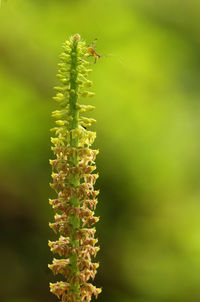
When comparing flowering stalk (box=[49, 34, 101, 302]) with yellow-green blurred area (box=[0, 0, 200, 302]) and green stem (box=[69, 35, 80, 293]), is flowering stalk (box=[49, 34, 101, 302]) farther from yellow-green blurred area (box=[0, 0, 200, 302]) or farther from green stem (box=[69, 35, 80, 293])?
yellow-green blurred area (box=[0, 0, 200, 302])

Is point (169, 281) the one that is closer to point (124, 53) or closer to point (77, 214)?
point (124, 53)

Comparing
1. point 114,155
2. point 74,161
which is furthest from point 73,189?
point 114,155

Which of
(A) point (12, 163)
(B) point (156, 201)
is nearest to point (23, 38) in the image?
(A) point (12, 163)

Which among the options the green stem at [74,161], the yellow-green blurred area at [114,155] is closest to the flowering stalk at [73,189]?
the green stem at [74,161]

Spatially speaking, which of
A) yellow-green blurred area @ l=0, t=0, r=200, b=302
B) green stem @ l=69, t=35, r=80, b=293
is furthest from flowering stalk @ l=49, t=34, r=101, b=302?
yellow-green blurred area @ l=0, t=0, r=200, b=302

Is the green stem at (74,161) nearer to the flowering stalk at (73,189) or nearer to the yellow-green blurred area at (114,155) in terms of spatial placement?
the flowering stalk at (73,189)

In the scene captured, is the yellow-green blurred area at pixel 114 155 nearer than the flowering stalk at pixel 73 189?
No
